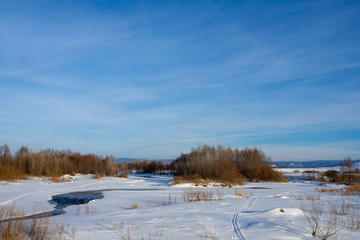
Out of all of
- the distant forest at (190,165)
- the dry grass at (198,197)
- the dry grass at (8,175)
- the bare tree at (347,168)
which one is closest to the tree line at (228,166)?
the distant forest at (190,165)

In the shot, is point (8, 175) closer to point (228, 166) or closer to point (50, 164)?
point (50, 164)

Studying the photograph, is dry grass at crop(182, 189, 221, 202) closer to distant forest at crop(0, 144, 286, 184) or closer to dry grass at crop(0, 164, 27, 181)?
distant forest at crop(0, 144, 286, 184)

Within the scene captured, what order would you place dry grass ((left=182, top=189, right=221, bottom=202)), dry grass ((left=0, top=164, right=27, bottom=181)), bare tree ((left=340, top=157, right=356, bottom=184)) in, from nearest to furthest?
1. dry grass ((left=182, top=189, right=221, bottom=202))
2. dry grass ((left=0, top=164, right=27, bottom=181))
3. bare tree ((left=340, top=157, right=356, bottom=184))

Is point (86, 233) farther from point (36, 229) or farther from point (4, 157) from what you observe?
point (4, 157)

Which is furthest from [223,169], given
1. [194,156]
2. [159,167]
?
[159,167]

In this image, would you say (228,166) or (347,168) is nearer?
(228,166)

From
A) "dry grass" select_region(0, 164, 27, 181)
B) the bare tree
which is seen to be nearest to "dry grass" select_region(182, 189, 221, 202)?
"dry grass" select_region(0, 164, 27, 181)

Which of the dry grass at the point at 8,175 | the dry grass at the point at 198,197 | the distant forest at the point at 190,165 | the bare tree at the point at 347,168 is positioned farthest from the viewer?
the bare tree at the point at 347,168

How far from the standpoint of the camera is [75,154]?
4394 centimetres

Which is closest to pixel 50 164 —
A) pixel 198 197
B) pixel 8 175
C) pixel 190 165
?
pixel 8 175

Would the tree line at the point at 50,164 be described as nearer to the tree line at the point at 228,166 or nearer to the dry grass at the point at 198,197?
the tree line at the point at 228,166

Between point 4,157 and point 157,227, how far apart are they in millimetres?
36407

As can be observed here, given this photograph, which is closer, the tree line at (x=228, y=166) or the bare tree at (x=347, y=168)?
the tree line at (x=228, y=166)

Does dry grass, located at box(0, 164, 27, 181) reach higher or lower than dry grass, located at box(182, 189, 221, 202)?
higher
